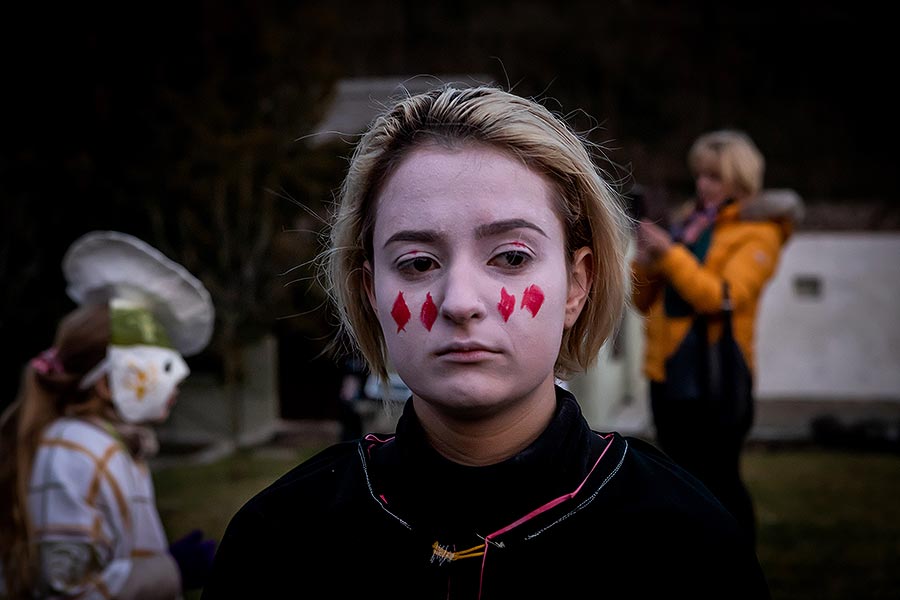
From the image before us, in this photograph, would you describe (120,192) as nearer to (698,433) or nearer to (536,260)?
(698,433)

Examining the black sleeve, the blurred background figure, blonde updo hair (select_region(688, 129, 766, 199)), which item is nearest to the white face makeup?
the black sleeve

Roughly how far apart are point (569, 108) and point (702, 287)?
29.1ft

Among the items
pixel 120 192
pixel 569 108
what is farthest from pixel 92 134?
pixel 569 108

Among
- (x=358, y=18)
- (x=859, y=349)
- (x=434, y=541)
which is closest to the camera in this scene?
(x=434, y=541)

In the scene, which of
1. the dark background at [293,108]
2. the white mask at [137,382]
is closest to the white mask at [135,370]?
the white mask at [137,382]

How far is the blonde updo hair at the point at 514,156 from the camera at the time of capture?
5.09 ft

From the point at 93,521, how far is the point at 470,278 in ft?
6.48

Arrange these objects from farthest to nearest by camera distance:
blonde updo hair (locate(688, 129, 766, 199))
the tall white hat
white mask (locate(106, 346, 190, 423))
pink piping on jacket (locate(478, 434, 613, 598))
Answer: blonde updo hair (locate(688, 129, 766, 199))
the tall white hat
white mask (locate(106, 346, 190, 423))
pink piping on jacket (locate(478, 434, 613, 598))

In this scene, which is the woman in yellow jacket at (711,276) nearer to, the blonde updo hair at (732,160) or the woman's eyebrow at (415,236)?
the blonde updo hair at (732,160)

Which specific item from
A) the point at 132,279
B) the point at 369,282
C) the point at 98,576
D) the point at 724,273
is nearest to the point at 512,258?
the point at 369,282

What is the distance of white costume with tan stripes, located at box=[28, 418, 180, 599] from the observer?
9.64 feet

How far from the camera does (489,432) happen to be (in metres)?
1.50

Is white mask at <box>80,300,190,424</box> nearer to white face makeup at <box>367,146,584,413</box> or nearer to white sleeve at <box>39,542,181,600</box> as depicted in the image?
white sleeve at <box>39,542,181,600</box>

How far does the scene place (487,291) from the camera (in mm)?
1471
